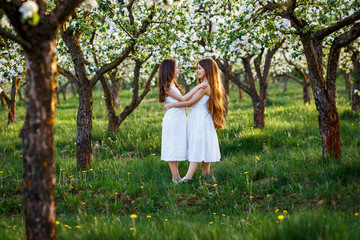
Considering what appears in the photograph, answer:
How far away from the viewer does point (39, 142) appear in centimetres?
233

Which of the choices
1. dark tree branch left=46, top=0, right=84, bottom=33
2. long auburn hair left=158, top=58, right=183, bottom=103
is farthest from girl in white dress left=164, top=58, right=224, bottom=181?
dark tree branch left=46, top=0, right=84, bottom=33

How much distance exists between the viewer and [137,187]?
197 inches

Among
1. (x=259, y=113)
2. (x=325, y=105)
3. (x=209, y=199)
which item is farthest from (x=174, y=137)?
(x=259, y=113)

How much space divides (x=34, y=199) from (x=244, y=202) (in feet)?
9.72

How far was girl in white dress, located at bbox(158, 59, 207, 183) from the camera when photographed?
5.30 metres

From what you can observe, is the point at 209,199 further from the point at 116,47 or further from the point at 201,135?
the point at 116,47

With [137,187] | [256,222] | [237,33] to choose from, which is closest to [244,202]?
[256,222]

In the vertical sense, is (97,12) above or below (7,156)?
above

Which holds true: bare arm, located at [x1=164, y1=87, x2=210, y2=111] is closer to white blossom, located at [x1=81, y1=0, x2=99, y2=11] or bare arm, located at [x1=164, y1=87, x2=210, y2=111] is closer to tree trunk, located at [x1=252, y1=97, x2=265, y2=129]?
white blossom, located at [x1=81, y1=0, x2=99, y2=11]

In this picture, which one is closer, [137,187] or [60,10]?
[60,10]

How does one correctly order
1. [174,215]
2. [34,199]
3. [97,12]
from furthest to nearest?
[97,12] < [174,215] < [34,199]

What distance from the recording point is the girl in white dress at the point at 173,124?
530 cm

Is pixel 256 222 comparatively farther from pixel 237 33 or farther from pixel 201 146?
pixel 237 33

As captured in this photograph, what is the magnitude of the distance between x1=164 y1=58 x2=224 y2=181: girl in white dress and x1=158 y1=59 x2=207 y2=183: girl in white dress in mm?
106
